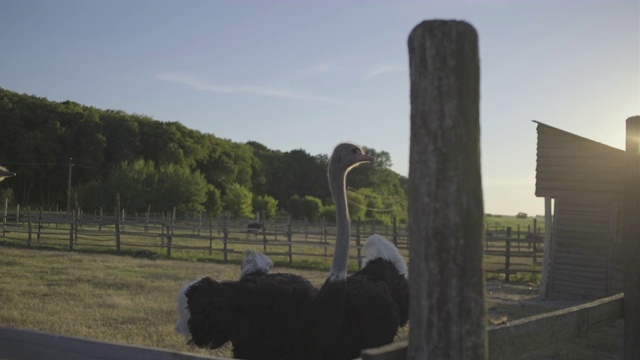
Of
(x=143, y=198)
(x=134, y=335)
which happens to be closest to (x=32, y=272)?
(x=134, y=335)

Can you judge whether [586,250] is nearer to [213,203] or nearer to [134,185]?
[134,185]

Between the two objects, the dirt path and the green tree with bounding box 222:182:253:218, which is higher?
the green tree with bounding box 222:182:253:218

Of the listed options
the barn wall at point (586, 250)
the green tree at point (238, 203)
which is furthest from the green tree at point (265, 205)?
the barn wall at point (586, 250)

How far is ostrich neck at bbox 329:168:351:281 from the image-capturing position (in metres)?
3.58

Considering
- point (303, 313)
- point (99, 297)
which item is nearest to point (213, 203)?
point (99, 297)

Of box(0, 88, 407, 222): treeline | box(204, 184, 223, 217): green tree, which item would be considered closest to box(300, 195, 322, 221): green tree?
box(0, 88, 407, 222): treeline

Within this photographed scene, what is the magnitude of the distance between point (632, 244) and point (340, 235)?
1608 millimetres

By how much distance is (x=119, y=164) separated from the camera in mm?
52594

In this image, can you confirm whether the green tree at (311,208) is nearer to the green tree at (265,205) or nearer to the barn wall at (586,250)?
the green tree at (265,205)

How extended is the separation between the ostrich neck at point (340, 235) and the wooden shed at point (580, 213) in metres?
8.12

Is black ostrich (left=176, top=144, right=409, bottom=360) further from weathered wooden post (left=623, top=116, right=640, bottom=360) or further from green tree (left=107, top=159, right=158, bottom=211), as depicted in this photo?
green tree (left=107, top=159, right=158, bottom=211)

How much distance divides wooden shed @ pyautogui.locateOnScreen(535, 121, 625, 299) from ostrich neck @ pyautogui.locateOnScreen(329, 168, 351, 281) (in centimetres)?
812

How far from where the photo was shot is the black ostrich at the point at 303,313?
353 cm

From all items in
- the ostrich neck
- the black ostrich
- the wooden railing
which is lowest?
the black ostrich
